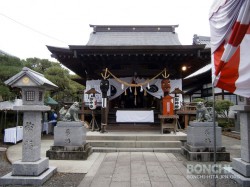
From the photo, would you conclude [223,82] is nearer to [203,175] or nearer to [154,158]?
[203,175]

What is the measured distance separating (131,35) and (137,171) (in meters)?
14.7

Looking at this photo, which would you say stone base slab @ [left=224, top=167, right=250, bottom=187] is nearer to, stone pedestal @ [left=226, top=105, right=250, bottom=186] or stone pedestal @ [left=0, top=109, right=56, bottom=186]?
stone pedestal @ [left=226, top=105, right=250, bottom=186]

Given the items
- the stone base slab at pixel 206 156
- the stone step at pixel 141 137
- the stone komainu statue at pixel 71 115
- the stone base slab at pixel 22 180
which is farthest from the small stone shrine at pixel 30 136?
the stone base slab at pixel 206 156

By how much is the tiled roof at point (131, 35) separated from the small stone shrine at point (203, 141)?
35.1ft

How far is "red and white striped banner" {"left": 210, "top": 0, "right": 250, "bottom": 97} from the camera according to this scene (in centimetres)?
323

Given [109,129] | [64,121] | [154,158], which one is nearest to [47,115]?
[109,129]

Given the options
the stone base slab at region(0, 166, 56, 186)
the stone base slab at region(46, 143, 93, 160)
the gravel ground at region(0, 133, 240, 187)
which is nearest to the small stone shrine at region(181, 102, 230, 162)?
the gravel ground at region(0, 133, 240, 187)

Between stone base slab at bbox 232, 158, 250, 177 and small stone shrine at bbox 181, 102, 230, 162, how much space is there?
1.79 m

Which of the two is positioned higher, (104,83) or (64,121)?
(104,83)

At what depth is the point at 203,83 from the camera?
23.8 m

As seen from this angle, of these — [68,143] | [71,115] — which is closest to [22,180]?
[68,143]

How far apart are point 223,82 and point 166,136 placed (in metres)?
5.96

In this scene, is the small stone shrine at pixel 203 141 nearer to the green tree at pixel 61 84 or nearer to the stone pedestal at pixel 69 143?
the stone pedestal at pixel 69 143

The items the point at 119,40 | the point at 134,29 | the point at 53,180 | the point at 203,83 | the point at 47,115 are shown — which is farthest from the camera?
the point at 203,83
